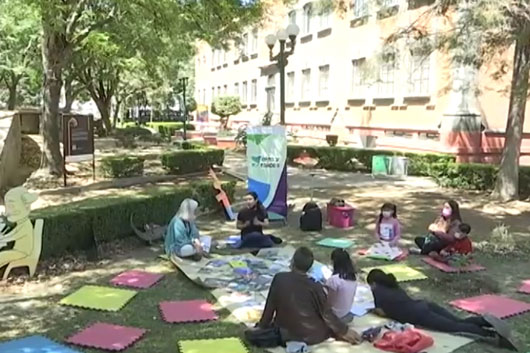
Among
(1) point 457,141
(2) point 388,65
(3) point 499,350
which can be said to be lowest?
(3) point 499,350

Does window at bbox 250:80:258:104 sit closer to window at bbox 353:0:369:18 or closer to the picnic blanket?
window at bbox 353:0:369:18

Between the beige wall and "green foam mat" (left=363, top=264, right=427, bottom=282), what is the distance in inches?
234

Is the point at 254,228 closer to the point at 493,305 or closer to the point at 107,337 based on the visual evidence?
the point at 493,305

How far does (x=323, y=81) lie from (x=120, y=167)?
15.5 m

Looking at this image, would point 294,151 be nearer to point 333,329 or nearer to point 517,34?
point 517,34

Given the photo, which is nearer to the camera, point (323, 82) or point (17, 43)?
point (17, 43)

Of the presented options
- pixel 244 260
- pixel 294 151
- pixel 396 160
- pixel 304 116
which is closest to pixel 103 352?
pixel 244 260

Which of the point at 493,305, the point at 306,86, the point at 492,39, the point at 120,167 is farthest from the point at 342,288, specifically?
the point at 306,86

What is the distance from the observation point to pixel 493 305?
6664 mm

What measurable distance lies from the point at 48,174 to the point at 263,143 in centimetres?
783

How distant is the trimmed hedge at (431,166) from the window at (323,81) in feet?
25.2

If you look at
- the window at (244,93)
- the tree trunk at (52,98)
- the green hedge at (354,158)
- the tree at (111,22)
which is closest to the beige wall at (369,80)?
the window at (244,93)

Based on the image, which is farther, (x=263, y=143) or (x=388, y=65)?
(x=388, y=65)

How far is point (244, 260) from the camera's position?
8422mm
